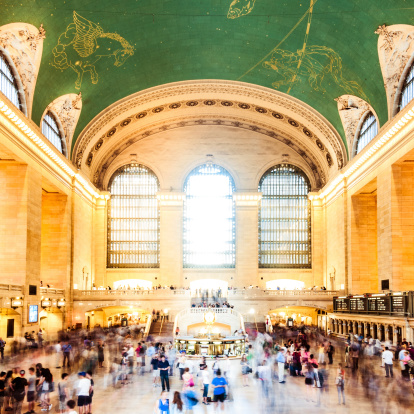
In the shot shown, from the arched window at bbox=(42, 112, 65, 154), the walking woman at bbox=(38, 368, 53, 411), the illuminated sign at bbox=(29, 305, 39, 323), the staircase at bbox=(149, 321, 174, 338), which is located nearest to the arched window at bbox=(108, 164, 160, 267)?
the arched window at bbox=(42, 112, 65, 154)

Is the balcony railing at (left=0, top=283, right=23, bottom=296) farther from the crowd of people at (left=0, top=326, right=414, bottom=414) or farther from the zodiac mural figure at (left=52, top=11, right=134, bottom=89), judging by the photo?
the zodiac mural figure at (left=52, top=11, right=134, bottom=89)

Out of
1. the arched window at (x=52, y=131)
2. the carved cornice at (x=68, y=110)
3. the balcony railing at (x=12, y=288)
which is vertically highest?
the carved cornice at (x=68, y=110)

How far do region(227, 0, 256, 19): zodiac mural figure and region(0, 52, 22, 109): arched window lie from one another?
1097 centimetres

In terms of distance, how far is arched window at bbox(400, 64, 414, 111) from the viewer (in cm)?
2665

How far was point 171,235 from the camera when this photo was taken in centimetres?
4391

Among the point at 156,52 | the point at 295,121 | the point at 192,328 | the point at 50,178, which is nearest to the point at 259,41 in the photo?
the point at 156,52

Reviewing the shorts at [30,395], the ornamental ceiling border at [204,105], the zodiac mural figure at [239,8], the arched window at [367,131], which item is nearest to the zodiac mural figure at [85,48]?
the zodiac mural figure at [239,8]

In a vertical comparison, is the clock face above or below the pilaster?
below

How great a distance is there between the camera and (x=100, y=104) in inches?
1433

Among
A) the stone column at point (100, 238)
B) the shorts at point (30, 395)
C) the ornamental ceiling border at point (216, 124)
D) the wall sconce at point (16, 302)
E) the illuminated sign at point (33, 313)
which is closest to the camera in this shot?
the shorts at point (30, 395)

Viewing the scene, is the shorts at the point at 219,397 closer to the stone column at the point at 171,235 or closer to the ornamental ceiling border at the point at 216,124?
the stone column at the point at 171,235

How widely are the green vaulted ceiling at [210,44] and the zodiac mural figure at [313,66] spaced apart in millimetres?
65

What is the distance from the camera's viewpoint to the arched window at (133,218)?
44312 millimetres

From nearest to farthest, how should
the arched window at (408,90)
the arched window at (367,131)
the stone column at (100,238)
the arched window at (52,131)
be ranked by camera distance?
1. the arched window at (408,90)
2. the arched window at (52,131)
3. the arched window at (367,131)
4. the stone column at (100,238)
